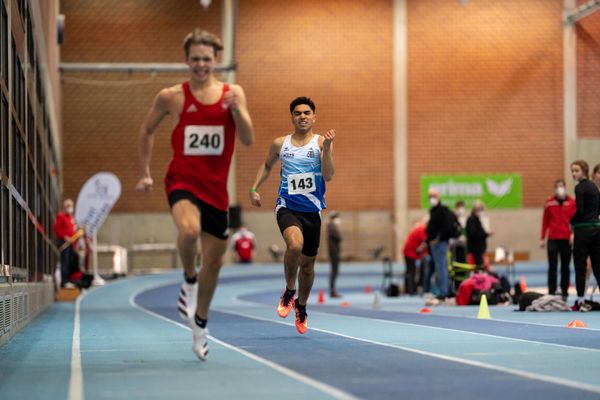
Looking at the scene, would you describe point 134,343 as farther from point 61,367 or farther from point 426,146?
point 426,146

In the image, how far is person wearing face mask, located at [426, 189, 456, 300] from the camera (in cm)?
1972

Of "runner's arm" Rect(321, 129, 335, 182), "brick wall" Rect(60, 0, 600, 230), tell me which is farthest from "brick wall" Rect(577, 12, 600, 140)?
"runner's arm" Rect(321, 129, 335, 182)

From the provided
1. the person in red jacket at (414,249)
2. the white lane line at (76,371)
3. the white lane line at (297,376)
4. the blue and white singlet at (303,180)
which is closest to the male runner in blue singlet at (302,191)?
the blue and white singlet at (303,180)

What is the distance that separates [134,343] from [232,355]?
78.8 inches

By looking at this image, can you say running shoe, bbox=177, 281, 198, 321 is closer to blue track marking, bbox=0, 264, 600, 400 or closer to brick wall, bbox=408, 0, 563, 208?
blue track marking, bbox=0, 264, 600, 400

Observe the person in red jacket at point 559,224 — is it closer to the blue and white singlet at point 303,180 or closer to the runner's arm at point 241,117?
the blue and white singlet at point 303,180

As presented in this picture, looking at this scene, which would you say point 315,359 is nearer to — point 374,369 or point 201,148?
point 374,369

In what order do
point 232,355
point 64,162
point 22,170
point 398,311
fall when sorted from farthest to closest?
point 64,162
point 398,311
point 22,170
point 232,355

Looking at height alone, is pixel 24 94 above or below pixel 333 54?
below

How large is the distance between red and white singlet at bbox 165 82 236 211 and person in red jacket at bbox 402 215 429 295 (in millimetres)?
15150

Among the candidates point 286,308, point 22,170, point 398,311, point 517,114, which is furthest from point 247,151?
point 286,308

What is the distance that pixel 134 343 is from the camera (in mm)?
10211

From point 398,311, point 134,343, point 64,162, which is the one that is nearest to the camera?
point 134,343

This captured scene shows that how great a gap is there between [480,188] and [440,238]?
21.5 m
